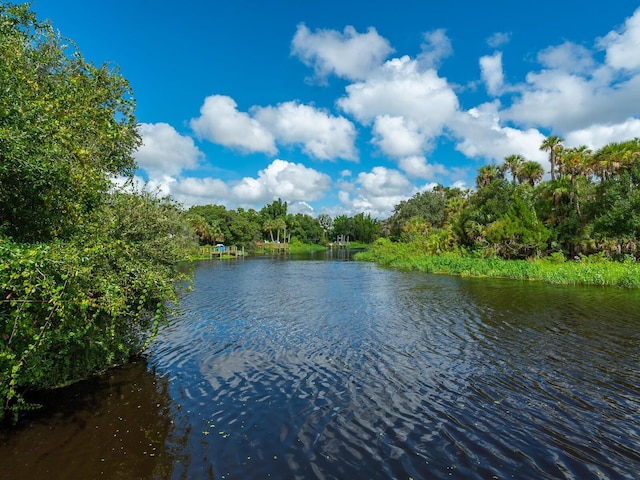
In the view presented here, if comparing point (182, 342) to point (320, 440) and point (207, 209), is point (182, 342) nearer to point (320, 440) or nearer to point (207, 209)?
point (320, 440)

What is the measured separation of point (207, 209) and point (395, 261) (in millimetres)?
73100

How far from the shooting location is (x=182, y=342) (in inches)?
650

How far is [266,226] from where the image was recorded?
138 meters

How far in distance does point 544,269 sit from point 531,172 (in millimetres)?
24503

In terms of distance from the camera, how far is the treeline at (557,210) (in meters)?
39.6

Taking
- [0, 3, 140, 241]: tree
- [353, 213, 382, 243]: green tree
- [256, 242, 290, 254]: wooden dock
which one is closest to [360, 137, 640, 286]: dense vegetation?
[0, 3, 140, 241]: tree

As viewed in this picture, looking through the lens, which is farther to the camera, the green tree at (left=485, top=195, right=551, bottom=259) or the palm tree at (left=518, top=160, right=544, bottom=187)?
the palm tree at (left=518, top=160, right=544, bottom=187)

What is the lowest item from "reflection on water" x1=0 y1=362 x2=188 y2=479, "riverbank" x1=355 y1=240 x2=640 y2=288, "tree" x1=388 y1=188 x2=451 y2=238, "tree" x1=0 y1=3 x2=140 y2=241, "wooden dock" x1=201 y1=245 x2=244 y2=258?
"reflection on water" x1=0 y1=362 x2=188 y2=479

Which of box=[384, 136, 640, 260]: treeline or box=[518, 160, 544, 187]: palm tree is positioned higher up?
box=[518, 160, 544, 187]: palm tree

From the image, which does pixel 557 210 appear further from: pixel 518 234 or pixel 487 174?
pixel 487 174

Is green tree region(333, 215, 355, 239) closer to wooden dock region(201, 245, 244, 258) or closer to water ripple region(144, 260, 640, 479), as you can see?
wooden dock region(201, 245, 244, 258)

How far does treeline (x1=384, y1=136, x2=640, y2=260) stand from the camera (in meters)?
39.6

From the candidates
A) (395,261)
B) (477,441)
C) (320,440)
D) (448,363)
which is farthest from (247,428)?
(395,261)

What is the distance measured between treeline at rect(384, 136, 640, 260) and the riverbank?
259cm
